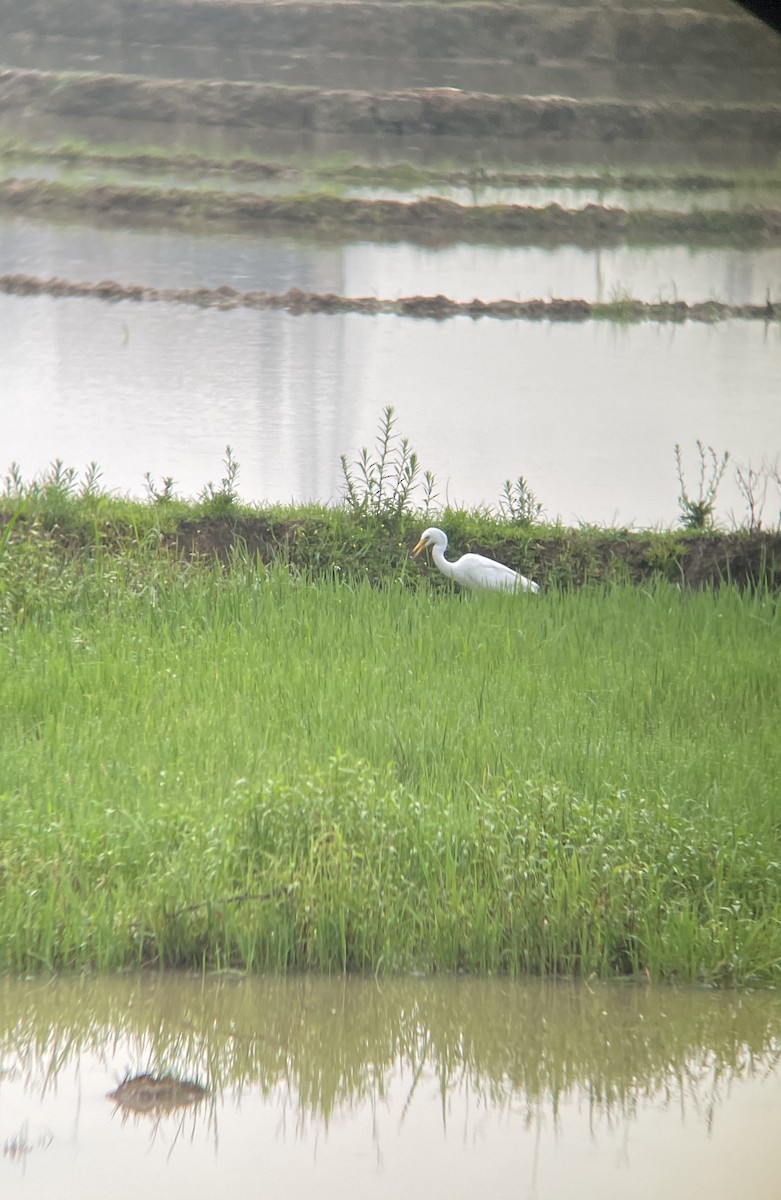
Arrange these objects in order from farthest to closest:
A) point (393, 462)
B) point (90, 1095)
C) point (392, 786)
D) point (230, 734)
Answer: point (393, 462) < point (230, 734) < point (392, 786) < point (90, 1095)

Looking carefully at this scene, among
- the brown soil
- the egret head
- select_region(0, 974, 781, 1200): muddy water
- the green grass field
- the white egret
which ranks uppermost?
the brown soil

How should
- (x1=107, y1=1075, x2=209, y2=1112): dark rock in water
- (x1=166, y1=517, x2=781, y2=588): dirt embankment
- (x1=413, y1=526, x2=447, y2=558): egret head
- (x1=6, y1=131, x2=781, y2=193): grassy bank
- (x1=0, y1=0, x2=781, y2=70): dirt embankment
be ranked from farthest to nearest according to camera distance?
(x1=6, y1=131, x2=781, y2=193): grassy bank
(x1=0, y1=0, x2=781, y2=70): dirt embankment
(x1=166, y1=517, x2=781, y2=588): dirt embankment
(x1=413, y1=526, x2=447, y2=558): egret head
(x1=107, y1=1075, x2=209, y2=1112): dark rock in water

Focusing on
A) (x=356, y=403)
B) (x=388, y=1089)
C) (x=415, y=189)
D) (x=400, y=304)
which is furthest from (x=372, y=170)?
(x=388, y=1089)

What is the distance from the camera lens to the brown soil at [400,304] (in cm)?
467

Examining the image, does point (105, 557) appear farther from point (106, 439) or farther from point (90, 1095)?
point (90, 1095)

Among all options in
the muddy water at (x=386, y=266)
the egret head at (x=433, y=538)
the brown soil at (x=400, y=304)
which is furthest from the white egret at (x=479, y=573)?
the muddy water at (x=386, y=266)

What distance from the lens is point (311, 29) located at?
14.9ft

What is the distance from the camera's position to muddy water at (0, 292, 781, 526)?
4523 millimetres

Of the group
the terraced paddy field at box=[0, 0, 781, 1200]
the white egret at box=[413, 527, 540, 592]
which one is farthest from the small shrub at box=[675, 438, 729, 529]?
the white egret at box=[413, 527, 540, 592]

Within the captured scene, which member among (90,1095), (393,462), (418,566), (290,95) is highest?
(290,95)

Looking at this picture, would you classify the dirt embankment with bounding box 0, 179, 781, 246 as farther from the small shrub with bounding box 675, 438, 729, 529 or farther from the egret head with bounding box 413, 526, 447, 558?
the egret head with bounding box 413, 526, 447, 558

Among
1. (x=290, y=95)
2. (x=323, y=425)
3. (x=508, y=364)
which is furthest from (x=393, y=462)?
(x=290, y=95)

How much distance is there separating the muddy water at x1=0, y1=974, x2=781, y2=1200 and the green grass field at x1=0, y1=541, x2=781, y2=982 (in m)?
0.09

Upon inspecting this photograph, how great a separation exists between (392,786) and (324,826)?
0.27 m
